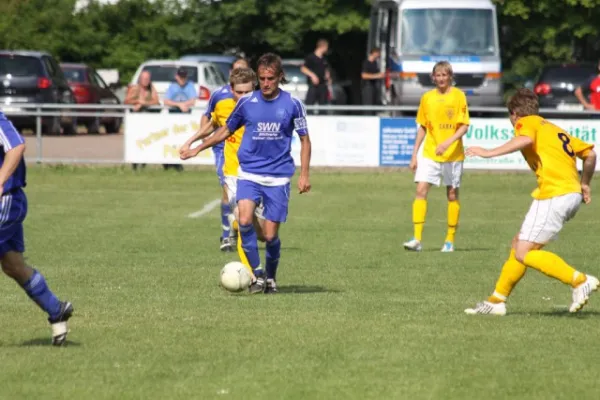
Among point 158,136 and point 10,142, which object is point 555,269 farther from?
point 158,136

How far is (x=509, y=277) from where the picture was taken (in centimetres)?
946

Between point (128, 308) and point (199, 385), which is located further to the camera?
point (128, 308)

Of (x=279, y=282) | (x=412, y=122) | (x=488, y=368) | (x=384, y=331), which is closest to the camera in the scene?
(x=488, y=368)

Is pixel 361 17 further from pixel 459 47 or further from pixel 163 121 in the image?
pixel 163 121

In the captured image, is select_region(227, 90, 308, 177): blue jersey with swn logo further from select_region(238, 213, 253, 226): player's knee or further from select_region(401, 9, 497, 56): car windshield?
select_region(401, 9, 497, 56): car windshield

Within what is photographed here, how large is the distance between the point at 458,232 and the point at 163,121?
930 cm

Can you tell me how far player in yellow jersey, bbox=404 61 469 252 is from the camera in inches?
559

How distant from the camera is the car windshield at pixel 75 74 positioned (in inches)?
1431

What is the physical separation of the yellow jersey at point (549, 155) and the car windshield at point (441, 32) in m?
22.4

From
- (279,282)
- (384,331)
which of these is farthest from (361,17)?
(384,331)

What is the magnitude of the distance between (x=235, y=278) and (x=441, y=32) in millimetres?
21835

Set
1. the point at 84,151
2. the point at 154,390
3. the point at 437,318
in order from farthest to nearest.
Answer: the point at 84,151 → the point at 437,318 → the point at 154,390

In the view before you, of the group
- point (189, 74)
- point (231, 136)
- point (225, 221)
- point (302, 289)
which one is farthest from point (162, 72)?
point (302, 289)

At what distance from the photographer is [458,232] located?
16.7 metres
